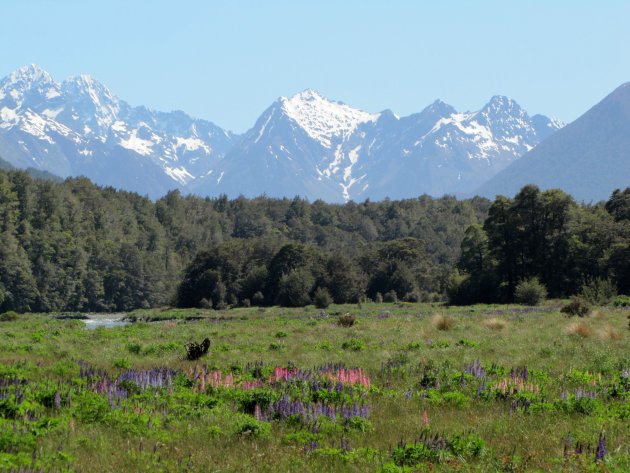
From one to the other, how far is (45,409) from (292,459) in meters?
5.37

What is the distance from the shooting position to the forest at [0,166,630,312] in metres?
83.2

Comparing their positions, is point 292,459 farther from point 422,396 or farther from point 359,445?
point 422,396

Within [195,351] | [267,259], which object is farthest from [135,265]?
[195,351]

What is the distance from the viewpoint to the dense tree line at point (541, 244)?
79062 millimetres

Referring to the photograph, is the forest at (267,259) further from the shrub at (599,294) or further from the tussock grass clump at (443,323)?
the tussock grass clump at (443,323)

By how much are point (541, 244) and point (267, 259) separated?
5582 cm

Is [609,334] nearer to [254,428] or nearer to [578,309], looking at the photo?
[578,309]

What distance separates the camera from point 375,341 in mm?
29375

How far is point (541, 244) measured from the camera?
279ft

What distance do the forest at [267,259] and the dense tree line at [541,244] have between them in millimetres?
134

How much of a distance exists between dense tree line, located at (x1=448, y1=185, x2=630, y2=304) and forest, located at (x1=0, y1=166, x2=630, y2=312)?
0.13m

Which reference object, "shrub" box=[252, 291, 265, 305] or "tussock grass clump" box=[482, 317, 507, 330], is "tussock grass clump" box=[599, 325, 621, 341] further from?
"shrub" box=[252, 291, 265, 305]

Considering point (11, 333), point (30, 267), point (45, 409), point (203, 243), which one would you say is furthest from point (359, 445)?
point (203, 243)

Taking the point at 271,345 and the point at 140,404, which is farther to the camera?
the point at 271,345
